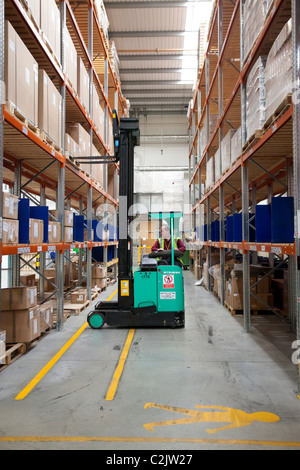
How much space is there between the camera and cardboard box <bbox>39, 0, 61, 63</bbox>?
17.0ft

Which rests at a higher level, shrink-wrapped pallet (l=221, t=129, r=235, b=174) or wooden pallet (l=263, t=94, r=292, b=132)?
shrink-wrapped pallet (l=221, t=129, r=235, b=174)

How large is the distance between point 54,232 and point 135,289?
1788 mm

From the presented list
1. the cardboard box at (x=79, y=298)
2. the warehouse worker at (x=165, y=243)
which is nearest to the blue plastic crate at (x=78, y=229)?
the cardboard box at (x=79, y=298)

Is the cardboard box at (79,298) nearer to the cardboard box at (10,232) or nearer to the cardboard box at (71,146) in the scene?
the cardboard box at (71,146)

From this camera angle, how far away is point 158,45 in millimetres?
14305

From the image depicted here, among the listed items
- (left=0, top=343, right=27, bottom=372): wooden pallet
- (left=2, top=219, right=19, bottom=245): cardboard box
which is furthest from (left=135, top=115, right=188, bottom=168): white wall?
(left=0, top=343, right=27, bottom=372): wooden pallet

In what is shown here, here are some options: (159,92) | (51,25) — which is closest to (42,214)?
(51,25)

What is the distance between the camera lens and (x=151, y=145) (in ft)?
71.8

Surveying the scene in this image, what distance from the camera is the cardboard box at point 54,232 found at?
224 inches

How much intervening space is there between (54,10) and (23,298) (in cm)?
488

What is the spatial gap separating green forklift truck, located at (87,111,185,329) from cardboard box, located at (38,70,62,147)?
40.5 inches

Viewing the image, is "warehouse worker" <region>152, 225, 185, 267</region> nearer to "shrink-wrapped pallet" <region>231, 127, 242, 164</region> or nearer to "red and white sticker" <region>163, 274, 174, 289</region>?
"red and white sticker" <region>163, 274, 174, 289</region>

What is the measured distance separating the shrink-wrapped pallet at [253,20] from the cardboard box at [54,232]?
14.7 feet
